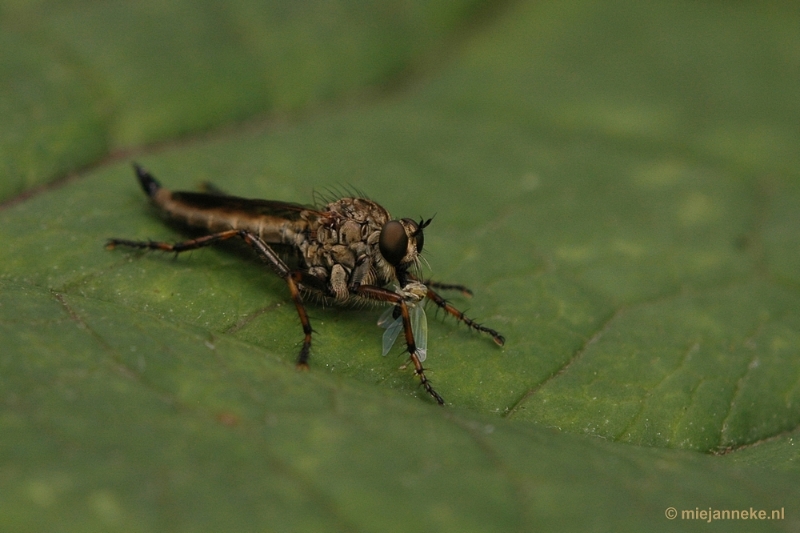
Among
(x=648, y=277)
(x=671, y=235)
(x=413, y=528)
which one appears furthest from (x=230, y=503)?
(x=671, y=235)

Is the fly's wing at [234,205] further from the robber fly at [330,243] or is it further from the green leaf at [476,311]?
the green leaf at [476,311]

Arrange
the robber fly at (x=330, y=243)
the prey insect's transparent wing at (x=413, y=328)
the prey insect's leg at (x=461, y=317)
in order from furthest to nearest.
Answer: the robber fly at (x=330, y=243) < the prey insect's leg at (x=461, y=317) < the prey insect's transparent wing at (x=413, y=328)

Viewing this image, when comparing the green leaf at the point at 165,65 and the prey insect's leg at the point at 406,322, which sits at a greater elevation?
the green leaf at the point at 165,65

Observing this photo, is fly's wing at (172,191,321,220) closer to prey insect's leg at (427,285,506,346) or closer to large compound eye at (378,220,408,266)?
large compound eye at (378,220,408,266)

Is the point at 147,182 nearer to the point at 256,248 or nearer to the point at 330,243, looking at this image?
the point at 256,248

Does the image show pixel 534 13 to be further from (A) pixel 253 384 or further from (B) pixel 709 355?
(A) pixel 253 384

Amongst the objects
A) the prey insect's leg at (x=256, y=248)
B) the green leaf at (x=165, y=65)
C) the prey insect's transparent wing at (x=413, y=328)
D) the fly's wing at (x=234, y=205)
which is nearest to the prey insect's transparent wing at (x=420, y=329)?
the prey insect's transparent wing at (x=413, y=328)

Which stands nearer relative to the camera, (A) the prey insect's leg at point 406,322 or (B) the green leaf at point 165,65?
(A) the prey insect's leg at point 406,322
